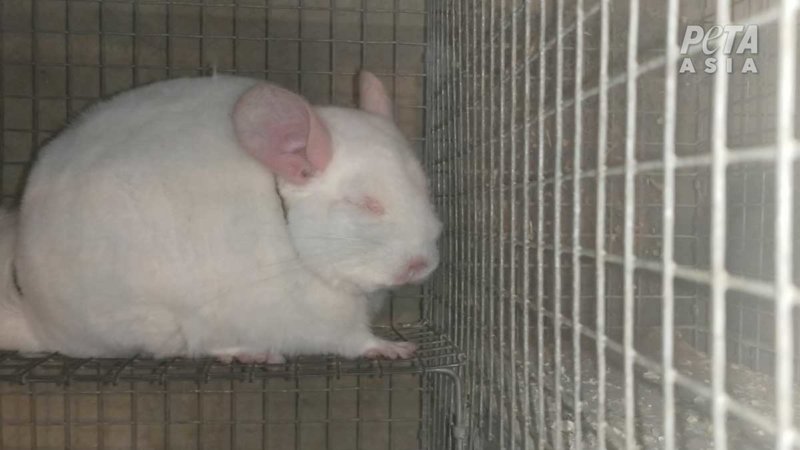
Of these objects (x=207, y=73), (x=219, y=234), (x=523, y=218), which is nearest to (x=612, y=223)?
(x=523, y=218)

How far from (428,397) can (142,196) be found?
3.12 ft

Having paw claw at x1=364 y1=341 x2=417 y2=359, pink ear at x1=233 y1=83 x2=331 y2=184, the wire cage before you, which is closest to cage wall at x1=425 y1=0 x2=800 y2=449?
the wire cage

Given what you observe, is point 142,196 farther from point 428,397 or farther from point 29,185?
point 428,397

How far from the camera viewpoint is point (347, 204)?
1.47 meters

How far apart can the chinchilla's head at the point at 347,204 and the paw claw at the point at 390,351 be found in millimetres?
148

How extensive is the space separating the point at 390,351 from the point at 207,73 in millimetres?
963

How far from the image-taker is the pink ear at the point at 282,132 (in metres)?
1.35

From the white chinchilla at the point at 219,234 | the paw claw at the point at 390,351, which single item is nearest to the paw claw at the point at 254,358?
the white chinchilla at the point at 219,234

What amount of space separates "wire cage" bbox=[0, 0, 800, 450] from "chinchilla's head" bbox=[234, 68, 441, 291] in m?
0.12

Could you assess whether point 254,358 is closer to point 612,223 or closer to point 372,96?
point 372,96

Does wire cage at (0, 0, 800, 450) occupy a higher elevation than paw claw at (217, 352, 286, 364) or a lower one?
higher

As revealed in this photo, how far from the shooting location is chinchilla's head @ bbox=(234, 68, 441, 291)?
1428mm

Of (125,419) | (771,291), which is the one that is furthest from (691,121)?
(125,419)

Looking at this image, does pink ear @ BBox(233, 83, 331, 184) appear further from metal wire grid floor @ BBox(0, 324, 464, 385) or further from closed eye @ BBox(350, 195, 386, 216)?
metal wire grid floor @ BBox(0, 324, 464, 385)
